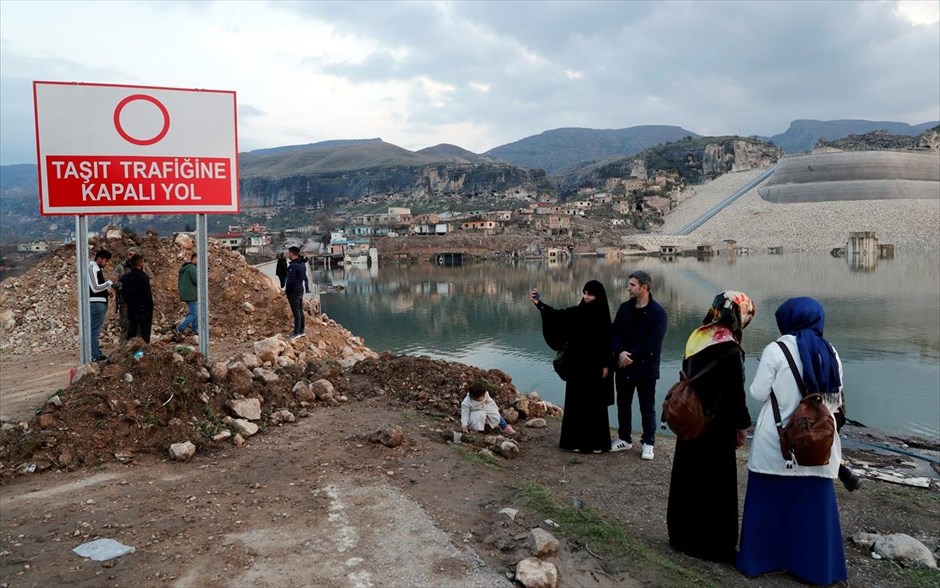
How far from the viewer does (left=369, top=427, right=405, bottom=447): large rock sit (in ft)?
15.6

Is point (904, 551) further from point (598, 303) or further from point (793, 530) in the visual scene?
point (598, 303)

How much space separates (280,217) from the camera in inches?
6014

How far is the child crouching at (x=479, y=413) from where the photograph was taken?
5.72 m

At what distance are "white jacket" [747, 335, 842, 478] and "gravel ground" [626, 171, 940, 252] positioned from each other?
256 ft

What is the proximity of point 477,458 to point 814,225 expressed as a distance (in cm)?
8453

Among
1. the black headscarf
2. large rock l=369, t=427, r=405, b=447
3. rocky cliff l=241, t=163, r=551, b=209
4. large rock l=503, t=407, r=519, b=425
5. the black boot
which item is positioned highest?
rocky cliff l=241, t=163, r=551, b=209

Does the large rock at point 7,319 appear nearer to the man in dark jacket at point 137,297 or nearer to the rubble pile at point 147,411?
the man in dark jacket at point 137,297

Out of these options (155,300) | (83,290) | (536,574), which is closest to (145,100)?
(83,290)

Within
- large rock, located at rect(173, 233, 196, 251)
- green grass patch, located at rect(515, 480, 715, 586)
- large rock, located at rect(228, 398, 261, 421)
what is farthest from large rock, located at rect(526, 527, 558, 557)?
large rock, located at rect(173, 233, 196, 251)

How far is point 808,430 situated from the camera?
2895 millimetres

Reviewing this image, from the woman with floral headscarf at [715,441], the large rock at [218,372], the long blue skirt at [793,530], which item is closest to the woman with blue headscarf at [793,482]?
the long blue skirt at [793,530]

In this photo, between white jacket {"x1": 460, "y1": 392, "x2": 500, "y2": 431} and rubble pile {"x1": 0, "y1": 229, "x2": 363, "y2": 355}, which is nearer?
white jacket {"x1": 460, "y1": 392, "x2": 500, "y2": 431}

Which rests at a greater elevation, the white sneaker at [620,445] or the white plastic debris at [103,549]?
the white plastic debris at [103,549]

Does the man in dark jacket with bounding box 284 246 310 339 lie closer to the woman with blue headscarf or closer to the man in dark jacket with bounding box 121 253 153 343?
the man in dark jacket with bounding box 121 253 153 343
